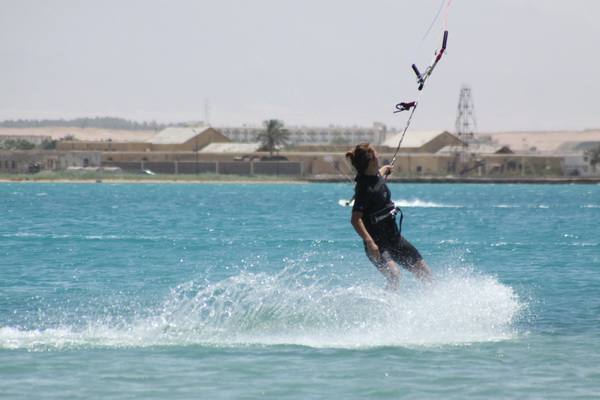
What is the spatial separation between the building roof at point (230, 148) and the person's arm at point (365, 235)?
417 ft

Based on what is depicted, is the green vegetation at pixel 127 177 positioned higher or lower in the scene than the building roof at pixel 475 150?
lower

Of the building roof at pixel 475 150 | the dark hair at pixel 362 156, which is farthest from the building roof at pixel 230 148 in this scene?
the dark hair at pixel 362 156

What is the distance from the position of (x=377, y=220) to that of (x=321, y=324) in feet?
5.99

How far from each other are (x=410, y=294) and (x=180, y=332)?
287cm

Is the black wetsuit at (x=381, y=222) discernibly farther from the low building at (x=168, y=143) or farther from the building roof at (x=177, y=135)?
the building roof at (x=177, y=135)

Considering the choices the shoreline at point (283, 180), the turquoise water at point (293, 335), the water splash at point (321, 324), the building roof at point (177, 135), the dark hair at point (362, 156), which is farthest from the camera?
the building roof at point (177, 135)

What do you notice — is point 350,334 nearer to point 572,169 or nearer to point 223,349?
point 223,349

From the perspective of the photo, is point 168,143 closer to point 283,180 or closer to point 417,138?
point 283,180

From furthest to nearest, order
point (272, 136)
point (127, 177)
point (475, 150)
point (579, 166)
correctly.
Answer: point (579, 166) → point (475, 150) → point (272, 136) → point (127, 177)

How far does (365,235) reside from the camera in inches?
370

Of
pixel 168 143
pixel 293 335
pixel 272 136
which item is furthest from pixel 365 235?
pixel 168 143

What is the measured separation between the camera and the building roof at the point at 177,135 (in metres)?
140

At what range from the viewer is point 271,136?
133250mm

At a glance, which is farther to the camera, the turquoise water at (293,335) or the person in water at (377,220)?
the person in water at (377,220)
